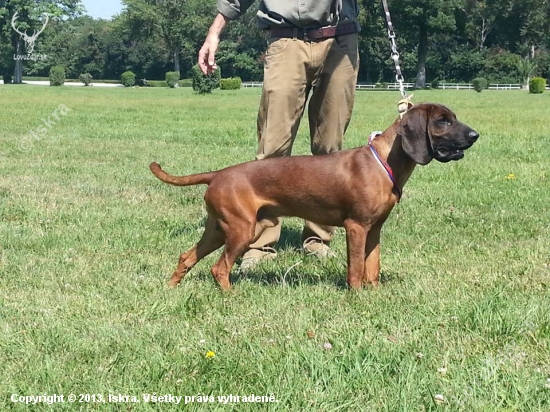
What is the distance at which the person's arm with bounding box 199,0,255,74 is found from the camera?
17.3 ft

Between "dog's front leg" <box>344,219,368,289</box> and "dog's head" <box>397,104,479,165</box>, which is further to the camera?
"dog's front leg" <box>344,219,368,289</box>

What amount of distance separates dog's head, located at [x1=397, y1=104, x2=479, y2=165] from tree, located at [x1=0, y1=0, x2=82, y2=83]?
79058 millimetres

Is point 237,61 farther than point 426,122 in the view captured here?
Yes

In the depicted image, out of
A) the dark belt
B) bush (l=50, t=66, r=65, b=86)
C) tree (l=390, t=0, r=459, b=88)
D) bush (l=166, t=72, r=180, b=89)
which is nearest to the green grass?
the dark belt

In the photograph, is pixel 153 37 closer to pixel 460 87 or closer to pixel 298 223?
pixel 460 87

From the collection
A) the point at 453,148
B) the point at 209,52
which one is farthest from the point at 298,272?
the point at 209,52

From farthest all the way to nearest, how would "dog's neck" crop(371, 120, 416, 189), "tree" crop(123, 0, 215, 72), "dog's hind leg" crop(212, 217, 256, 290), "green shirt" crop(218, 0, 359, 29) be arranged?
"tree" crop(123, 0, 215, 72) < "green shirt" crop(218, 0, 359, 29) < "dog's hind leg" crop(212, 217, 256, 290) < "dog's neck" crop(371, 120, 416, 189)

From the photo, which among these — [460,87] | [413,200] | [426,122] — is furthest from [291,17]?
[460,87]

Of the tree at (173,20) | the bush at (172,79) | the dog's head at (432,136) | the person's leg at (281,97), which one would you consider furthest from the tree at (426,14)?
the dog's head at (432,136)

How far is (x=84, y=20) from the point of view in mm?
114000

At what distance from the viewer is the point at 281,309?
14.3ft

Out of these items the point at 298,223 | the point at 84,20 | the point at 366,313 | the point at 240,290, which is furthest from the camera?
the point at 84,20

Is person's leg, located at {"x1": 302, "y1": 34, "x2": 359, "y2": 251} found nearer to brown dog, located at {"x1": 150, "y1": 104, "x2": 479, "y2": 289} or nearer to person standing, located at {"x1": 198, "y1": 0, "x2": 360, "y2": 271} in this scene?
person standing, located at {"x1": 198, "y1": 0, "x2": 360, "y2": 271}

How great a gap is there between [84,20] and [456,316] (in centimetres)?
11874
